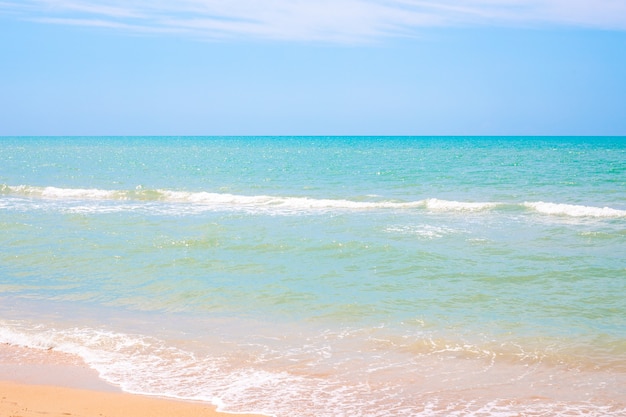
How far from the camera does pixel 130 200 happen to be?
95.2 ft

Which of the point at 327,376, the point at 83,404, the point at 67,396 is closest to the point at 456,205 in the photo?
the point at 327,376

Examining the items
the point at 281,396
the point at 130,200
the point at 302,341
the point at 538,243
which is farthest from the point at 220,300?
the point at 130,200

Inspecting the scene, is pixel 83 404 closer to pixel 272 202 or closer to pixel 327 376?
pixel 327 376

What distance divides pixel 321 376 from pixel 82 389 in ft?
8.29

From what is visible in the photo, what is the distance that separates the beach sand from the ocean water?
23 centimetres

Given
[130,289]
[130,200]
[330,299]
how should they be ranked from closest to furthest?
[330,299]
[130,289]
[130,200]

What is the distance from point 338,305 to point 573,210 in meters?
14.3

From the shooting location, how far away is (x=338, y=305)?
412 inches

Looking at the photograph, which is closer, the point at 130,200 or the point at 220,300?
the point at 220,300

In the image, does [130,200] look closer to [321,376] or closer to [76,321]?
[76,321]

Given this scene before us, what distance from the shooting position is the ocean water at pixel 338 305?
23.6ft

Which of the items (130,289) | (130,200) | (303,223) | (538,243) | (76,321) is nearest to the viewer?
(76,321)

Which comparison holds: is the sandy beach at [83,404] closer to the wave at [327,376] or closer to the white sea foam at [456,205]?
the wave at [327,376]

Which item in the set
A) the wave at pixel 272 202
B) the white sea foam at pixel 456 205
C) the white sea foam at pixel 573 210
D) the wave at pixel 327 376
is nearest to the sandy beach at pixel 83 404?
the wave at pixel 327 376
